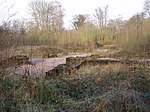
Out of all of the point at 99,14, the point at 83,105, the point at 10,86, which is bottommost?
the point at 83,105

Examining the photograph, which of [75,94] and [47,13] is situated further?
[47,13]

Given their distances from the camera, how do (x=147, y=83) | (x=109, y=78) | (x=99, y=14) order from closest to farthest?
(x=147, y=83)
(x=109, y=78)
(x=99, y=14)

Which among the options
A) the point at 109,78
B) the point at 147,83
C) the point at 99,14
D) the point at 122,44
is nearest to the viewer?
the point at 147,83

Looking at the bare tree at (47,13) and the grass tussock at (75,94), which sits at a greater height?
the bare tree at (47,13)

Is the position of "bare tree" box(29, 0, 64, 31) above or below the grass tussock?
above

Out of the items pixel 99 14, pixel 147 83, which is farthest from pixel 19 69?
pixel 99 14

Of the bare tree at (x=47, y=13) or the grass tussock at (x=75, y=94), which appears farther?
the bare tree at (x=47, y=13)

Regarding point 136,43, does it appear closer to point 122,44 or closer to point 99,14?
point 122,44

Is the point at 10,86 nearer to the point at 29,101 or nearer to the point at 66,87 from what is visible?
the point at 29,101

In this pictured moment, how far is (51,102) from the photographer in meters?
5.85

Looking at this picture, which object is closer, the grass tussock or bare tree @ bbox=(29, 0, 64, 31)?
the grass tussock

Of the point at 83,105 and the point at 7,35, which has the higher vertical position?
the point at 7,35

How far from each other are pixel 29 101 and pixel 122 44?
633 inches

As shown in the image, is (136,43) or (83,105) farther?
(136,43)
